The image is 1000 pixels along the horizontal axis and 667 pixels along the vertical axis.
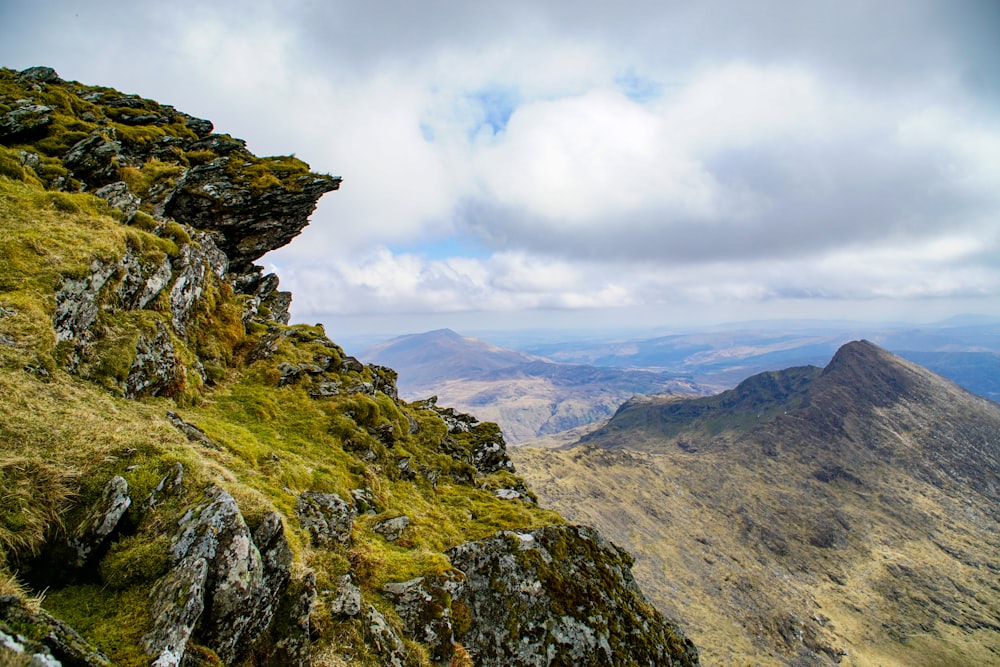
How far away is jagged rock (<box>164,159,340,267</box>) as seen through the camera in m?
34.4

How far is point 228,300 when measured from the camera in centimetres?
2947

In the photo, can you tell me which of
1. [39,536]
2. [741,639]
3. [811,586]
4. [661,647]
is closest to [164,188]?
[39,536]

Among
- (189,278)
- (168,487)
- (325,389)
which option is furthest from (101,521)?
(325,389)

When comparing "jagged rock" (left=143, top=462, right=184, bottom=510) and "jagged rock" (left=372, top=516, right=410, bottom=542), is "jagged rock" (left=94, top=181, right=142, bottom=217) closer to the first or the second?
"jagged rock" (left=143, top=462, right=184, bottom=510)

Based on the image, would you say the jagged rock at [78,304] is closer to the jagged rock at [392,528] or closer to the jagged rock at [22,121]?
the jagged rock at [392,528]

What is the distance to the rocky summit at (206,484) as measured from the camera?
25.7ft

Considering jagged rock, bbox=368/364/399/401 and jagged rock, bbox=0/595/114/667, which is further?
jagged rock, bbox=368/364/399/401

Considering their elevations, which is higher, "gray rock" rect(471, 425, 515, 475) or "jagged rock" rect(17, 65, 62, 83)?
"jagged rock" rect(17, 65, 62, 83)

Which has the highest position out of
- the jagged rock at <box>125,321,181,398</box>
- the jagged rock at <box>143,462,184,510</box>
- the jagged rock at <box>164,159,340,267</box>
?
the jagged rock at <box>164,159,340,267</box>

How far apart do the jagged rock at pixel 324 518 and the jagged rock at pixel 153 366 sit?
8.02 metres

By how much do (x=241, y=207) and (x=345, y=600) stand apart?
119 feet

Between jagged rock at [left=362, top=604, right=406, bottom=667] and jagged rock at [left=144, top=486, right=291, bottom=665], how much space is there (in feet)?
8.94

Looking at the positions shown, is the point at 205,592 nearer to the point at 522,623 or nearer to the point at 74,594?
the point at 74,594

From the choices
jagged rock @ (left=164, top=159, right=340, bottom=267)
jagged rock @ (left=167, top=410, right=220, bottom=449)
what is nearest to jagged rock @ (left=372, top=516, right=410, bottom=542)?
jagged rock @ (left=167, top=410, right=220, bottom=449)
